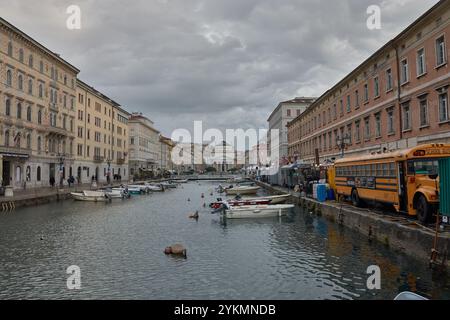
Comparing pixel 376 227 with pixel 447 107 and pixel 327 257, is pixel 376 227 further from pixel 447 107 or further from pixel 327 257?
pixel 447 107

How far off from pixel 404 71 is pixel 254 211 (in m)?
15.7

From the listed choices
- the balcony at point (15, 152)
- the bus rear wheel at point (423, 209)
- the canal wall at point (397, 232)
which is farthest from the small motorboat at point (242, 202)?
the balcony at point (15, 152)

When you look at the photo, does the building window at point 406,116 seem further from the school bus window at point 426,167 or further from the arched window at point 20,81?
the arched window at point 20,81

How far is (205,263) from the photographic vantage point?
14523mm

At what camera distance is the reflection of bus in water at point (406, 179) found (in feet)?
47.8

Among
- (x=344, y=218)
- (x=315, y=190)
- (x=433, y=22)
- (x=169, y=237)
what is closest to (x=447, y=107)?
(x=433, y=22)

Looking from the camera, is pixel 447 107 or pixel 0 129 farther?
pixel 0 129

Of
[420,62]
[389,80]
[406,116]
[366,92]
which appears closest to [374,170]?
[406,116]

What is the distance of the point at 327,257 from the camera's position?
1527 cm

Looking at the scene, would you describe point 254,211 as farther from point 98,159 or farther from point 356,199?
point 98,159

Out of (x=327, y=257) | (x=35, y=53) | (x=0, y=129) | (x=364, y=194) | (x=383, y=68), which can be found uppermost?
(x=35, y=53)

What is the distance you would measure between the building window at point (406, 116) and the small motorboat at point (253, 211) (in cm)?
1074

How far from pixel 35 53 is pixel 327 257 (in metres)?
49.6

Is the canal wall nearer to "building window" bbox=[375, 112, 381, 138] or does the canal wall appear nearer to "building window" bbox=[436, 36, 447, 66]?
"building window" bbox=[436, 36, 447, 66]
